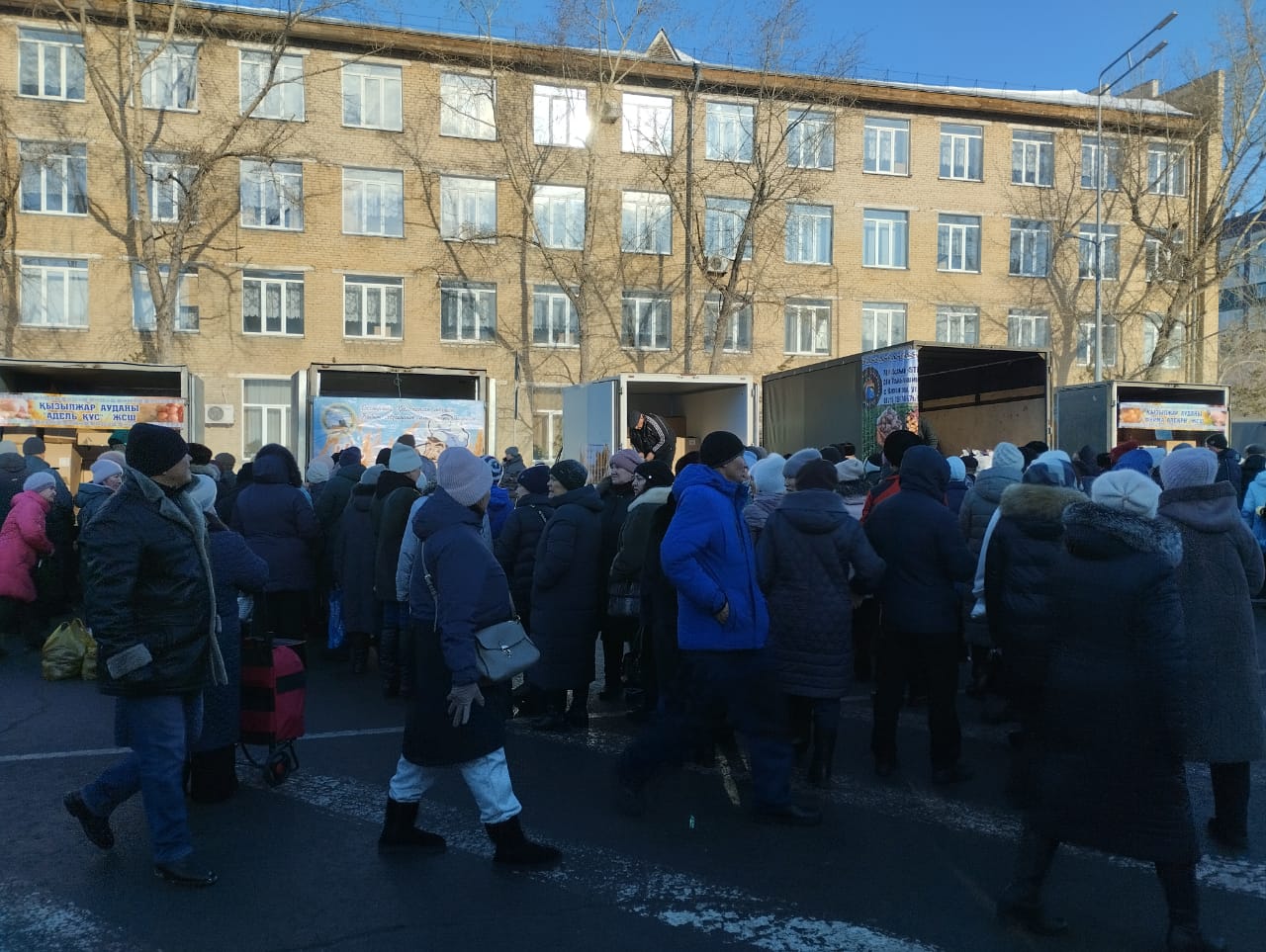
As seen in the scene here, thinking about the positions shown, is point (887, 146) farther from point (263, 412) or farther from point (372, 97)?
point (263, 412)

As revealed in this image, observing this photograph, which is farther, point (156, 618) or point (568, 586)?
point (568, 586)

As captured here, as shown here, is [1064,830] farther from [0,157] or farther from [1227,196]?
[1227,196]

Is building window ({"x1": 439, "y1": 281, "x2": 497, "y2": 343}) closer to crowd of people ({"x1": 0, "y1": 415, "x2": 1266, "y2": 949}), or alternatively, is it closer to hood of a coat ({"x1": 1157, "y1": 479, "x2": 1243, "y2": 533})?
crowd of people ({"x1": 0, "y1": 415, "x2": 1266, "y2": 949})

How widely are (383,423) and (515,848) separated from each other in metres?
11.5

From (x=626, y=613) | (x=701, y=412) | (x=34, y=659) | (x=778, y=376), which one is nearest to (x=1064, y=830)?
(x=626, y=613)

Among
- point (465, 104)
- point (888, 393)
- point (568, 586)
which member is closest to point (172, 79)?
point (465, 104)

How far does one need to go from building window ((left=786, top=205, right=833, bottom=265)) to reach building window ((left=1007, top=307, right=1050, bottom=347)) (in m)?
6.57

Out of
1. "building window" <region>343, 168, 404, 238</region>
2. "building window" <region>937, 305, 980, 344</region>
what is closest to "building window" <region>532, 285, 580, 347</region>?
"building window" <region>343, 168, 404, 238</region>

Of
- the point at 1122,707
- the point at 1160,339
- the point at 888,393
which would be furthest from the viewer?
the point at 1160,339

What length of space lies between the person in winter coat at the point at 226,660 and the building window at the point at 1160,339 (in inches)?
1328

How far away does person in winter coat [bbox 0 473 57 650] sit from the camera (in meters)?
9.88

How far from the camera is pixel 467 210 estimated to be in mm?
29703

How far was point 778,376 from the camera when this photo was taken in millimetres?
19750

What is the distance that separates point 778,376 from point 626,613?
13.2 metres
